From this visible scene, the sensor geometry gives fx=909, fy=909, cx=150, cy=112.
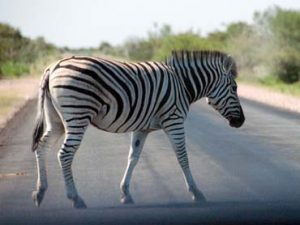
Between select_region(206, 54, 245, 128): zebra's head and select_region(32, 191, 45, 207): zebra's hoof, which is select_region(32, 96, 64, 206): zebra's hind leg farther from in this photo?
select_region(206, 54, 245, 128): zebra's head

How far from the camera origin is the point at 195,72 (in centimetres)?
1109

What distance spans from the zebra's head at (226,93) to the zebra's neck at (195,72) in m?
0.07

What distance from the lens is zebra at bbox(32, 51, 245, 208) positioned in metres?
9.53

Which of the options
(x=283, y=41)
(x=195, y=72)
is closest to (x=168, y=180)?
(x=195, y=72)

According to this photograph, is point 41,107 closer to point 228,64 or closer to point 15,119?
point 228,64

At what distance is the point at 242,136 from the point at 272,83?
29.8 meters

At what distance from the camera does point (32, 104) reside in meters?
30.5

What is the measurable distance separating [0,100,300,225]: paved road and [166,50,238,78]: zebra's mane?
1.50 m

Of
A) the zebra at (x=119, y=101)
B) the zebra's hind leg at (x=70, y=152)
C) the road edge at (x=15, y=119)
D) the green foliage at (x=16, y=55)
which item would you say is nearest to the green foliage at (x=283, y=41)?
the green foliage at (x=16, y=55)

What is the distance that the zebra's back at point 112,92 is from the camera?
375 inches

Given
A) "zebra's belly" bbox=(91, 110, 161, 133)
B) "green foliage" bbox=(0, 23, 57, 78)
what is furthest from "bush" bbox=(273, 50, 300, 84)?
"zebra's belly" bbox=(91, 110, 161, 133)

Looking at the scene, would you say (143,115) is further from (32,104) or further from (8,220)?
(32,104)

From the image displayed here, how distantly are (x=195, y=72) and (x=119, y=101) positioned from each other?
4.78ft

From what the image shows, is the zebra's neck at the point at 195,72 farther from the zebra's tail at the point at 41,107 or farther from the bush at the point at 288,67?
the bush at the point at 288,67
